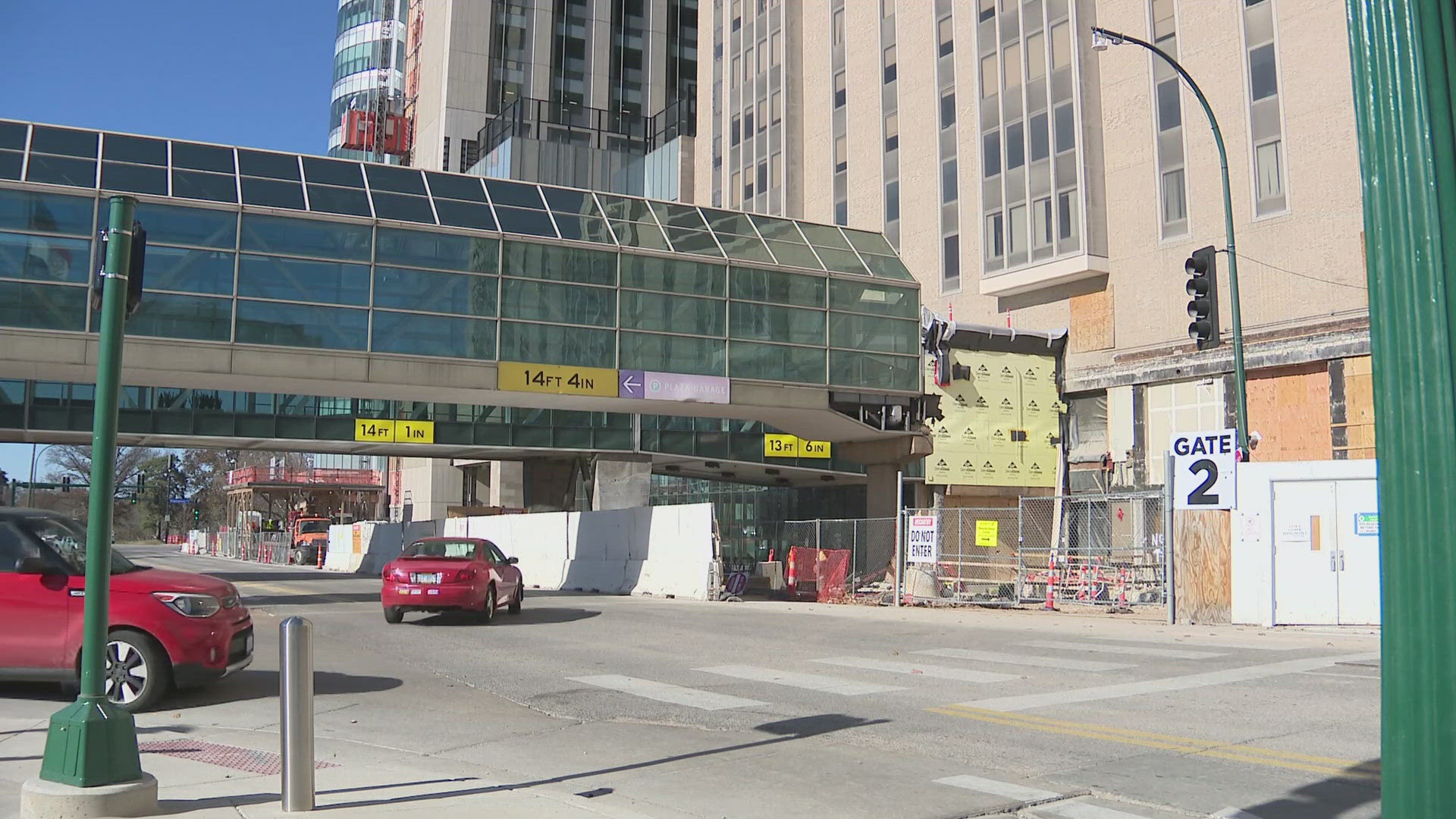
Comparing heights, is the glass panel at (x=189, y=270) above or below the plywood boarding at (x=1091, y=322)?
below

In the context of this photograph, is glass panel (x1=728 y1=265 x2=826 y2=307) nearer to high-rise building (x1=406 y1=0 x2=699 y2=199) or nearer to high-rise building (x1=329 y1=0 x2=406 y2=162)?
high-rise building (x1=406 y1=0 x2=699 y2=199)

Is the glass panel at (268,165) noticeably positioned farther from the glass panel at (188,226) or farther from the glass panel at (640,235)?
the glass panel at (640,235)

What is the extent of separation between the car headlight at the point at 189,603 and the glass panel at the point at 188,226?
16106 mm

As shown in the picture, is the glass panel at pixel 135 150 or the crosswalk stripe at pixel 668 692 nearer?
the crosswalk stripe at pixel 668 692

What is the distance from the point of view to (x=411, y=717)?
10.1 m

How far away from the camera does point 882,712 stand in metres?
9.98

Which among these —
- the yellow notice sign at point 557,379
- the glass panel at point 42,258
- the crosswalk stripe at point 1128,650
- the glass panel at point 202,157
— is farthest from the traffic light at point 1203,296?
the glass panel at point 42,258

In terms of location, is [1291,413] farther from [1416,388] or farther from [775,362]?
[1416,388]

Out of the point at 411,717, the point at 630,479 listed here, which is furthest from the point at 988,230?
the point at 411,717

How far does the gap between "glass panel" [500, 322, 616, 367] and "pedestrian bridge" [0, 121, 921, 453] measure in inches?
2.0

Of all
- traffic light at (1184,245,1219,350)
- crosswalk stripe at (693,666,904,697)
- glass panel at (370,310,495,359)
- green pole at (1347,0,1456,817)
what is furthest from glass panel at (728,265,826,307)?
green pole at (1347,0,1456,817)

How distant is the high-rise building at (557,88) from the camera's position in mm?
80062

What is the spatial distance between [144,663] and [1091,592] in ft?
64.2

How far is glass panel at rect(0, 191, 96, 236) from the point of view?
23.4 m
